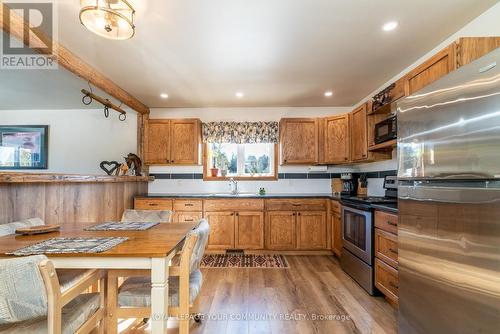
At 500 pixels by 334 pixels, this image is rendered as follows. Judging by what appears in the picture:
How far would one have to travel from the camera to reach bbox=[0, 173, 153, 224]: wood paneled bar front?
1873 millimetres

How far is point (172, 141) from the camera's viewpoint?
411cm

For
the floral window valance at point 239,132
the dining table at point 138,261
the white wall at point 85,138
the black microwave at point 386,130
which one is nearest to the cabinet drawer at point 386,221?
the black microwave at point 386,130

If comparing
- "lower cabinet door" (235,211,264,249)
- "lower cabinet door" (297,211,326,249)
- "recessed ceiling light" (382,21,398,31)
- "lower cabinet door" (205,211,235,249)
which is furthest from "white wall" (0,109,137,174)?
"recessed ceiling light" (382,21,398,31)

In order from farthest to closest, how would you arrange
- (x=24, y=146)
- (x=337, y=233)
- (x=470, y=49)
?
(x=24, y=146), (x=337, y=233), (x=470, y=49)

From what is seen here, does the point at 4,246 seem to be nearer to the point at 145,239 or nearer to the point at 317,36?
the point at 145,239

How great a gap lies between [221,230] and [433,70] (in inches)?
124

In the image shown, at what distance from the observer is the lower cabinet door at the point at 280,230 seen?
3.75m

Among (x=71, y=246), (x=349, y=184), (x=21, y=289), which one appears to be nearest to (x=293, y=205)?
(x=349, y=184)

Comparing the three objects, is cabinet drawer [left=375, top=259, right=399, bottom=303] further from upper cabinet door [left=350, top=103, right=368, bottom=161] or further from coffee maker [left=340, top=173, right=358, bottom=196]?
coffee maker [left=340, top=173, right=358, bottom=196]

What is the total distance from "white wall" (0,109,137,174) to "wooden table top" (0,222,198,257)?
2.71 meters

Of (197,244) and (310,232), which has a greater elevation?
(197,244)

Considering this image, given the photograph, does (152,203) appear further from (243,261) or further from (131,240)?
(131,240)

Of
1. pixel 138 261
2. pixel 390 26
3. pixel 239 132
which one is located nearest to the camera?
pixel 138 261

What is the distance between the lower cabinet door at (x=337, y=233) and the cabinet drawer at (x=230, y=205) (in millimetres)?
1088
